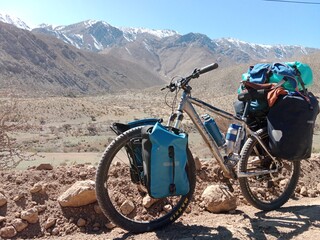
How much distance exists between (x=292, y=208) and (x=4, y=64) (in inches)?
4241

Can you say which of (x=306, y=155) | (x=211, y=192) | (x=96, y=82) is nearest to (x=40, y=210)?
(x=211, y=192)

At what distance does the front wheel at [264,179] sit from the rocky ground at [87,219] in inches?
5.1

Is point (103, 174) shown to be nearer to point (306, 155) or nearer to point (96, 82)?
point (306, 155)

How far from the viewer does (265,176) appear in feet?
14.5

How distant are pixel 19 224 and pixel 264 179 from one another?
2.67 meters

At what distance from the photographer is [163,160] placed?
10.5 feet

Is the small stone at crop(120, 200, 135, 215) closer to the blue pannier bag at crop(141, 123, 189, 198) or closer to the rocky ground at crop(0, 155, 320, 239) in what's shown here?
the rocky ground at crop(0, 155, 320, 239)

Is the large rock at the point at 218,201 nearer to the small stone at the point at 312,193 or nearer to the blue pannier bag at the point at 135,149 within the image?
the blue pannier bag at the point at 135,149

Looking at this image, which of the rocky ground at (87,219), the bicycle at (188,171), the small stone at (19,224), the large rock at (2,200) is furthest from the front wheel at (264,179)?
the large rock at (2,200)

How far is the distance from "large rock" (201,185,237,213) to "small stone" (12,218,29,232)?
180 centimetres

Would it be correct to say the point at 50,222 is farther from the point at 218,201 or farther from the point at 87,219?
the point at 218,201

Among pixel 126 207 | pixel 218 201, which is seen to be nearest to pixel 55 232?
pixel 126 207

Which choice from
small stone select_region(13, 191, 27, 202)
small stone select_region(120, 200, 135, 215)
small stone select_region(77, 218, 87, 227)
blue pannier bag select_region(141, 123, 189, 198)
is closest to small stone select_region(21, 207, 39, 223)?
small stone select_region(13, 191, 27, 202)

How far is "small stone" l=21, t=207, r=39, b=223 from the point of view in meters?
3.50
